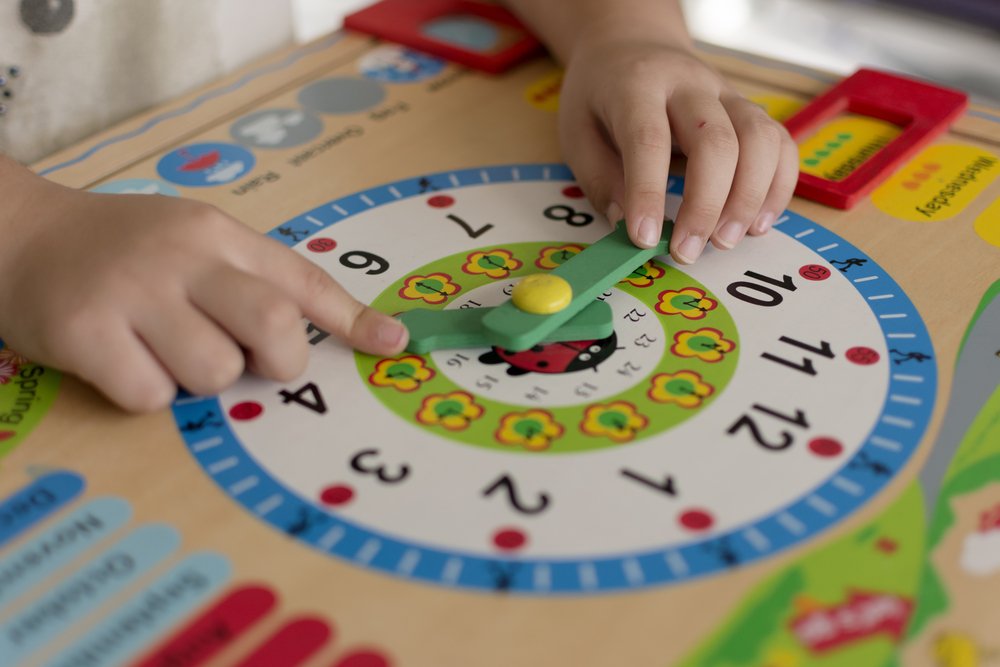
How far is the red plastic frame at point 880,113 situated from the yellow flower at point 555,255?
0.20m

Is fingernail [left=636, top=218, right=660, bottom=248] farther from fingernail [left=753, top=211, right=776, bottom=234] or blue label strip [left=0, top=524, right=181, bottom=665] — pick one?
blue label strip [left=0, top=524, right=181, bottom=665]

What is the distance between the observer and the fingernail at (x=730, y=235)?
724mm

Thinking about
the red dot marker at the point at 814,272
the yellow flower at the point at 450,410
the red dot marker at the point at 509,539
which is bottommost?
the yellow flower at the point at 450,410

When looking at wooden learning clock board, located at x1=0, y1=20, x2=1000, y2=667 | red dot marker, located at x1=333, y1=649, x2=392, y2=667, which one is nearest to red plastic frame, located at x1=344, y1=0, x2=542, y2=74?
wooden learning clock board, located at x1=0, y1=20, x2=1000, y2=667

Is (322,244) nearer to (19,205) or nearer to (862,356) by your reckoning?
Answer: (19,205)

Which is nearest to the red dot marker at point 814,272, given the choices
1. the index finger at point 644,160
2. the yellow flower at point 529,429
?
the index finger at point 644,160

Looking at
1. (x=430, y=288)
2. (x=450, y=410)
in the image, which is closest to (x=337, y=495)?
(x=450, y=410)

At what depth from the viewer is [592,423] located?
1.90 feet

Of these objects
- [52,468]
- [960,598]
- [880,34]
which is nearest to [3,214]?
[52,468]

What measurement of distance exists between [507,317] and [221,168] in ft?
1.09

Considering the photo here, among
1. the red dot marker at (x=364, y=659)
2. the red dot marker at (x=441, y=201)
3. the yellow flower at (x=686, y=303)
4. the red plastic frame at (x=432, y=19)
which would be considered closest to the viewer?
the red dot marker at (x=364, y=659)

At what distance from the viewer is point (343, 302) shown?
0.63m

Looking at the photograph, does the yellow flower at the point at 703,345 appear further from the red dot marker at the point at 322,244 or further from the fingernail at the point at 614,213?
the red dot marker at the point at 322,244

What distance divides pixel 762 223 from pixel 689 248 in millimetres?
74
